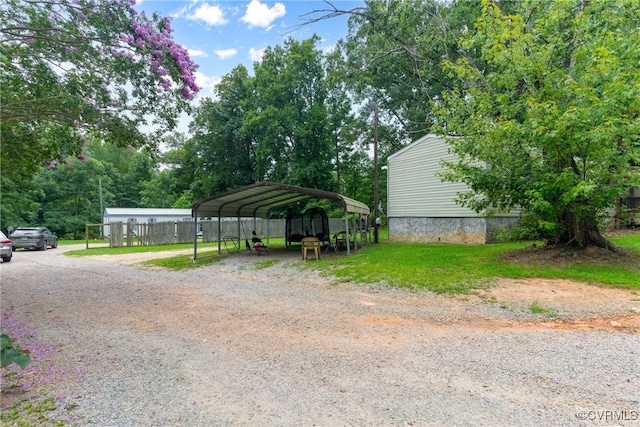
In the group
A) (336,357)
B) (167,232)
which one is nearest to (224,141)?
(167,232)

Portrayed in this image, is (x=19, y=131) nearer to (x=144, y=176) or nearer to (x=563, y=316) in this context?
(x=563, y=316)

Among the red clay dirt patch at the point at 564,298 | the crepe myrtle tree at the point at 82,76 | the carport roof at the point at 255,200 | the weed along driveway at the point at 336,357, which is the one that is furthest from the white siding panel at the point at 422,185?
the crepe myrtle tree at the point at 82,76

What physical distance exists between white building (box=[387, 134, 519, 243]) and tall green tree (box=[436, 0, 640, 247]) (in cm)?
386

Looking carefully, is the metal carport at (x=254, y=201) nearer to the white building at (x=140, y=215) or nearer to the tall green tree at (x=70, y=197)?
the white building at (x=140, y=215)

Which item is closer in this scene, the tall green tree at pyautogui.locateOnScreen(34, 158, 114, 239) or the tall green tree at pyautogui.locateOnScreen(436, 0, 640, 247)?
the tall green tree at pyautogui.locateOnScreen(436, 0, 640, 247)

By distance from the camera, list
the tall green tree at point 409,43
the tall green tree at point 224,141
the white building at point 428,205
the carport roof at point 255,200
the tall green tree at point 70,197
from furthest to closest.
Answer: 1. the tall green tree at point 70,197
2. the tall green tree at point 224,141
3. the white building at point 428,205
4. the tall green tree at point 409,43
5. the carport roof at point 255,200

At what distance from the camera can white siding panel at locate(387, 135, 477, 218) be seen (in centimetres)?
1346

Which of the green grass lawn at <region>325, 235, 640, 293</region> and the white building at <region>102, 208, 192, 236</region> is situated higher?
the white building at <region>102, 208, 192, 236</region>

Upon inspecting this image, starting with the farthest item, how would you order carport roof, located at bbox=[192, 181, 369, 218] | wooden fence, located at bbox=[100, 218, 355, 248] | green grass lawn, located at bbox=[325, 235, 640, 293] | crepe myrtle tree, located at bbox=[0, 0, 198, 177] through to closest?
1. wooden fence, located at bbox=[100, 218, 355, 248]
2. carport roof, located at bbox=[192, 181, 369, 218]
3. green grass lawn, located at bbox=[325, 235, 640, 293]
4. crepe myrtle tree, located at bbox=[0, 0, 198, 177]

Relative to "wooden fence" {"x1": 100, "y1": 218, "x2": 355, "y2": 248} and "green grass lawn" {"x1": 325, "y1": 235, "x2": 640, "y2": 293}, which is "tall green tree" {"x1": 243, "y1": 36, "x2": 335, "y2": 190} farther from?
"green grass lawn" {"x1": 325, "y1": 235, "x2": 640, "y2": 293}

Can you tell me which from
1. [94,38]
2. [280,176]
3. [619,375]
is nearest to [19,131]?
[94,38]

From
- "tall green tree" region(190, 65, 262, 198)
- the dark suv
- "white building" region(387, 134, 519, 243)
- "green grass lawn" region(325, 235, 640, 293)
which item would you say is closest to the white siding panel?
"white building" region(387, 134, 519, 243)

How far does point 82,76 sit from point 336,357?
742 cm

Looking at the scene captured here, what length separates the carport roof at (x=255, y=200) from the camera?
11.2 m
